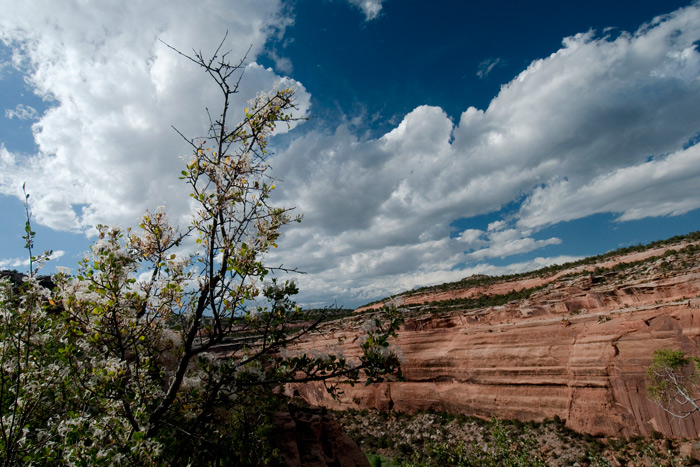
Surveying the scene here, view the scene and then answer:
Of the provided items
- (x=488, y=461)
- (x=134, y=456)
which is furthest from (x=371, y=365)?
(x=488, y=461)

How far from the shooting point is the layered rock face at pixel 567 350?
23.5 m

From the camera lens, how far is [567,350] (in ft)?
91.6

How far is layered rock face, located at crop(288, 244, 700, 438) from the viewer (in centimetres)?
2352

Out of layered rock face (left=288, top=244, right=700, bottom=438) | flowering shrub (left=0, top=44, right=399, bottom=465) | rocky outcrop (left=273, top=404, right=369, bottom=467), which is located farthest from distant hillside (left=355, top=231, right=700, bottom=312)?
flowering shrub (left=0, top=44, right=399, bottom=465)

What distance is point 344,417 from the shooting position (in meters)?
38.5

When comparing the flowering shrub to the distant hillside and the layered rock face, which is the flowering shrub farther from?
the distant hillside

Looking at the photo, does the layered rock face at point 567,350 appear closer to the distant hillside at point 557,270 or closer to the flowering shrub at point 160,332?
the distant hillside at point 557,270

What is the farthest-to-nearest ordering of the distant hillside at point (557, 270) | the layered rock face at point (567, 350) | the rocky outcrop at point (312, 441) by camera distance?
1. the distant hillside at point (557, 270)
2. the layered rock face at point (567, 350)
3. the rocky outcrop at point (312, 441)

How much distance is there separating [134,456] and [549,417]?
3391 cm

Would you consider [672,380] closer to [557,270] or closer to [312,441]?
[312,441]

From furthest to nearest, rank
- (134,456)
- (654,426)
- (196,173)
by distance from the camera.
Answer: (654,426)
(196,173)
(134,456)

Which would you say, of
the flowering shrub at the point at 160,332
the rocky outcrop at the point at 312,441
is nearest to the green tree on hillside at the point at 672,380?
the rocky outcrop at the point at 312,441

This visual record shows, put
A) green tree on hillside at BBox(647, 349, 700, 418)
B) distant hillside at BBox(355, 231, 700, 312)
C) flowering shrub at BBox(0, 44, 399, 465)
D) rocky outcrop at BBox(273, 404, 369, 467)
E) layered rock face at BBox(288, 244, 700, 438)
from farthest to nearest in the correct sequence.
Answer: distant hillside at BBox(355, 231, 700, 312), layered rock face at BBox(288, 244, 700, 438), green tree on hillside at BBox(647, 349, 700, 418), rocky outcrop at BBox(273, 404, 369, 467), flowering shrub at BBox(0, 44, 399, 465)

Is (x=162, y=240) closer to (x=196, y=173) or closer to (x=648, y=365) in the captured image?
(x=196, y=173)
